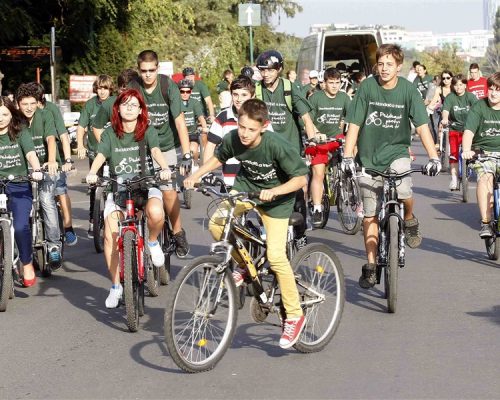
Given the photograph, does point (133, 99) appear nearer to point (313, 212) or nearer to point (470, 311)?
Result: point (470, 311)

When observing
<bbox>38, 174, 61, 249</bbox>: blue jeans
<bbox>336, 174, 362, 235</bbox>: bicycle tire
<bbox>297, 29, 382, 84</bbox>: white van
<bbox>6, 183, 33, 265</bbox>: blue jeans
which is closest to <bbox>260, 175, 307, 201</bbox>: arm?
<bbox>6, 183, 33, 265</bbox>: blue jeans

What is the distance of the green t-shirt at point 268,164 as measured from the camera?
711 cm

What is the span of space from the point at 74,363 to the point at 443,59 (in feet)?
219

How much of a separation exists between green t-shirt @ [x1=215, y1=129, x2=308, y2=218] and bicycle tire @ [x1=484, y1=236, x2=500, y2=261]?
14.3ft

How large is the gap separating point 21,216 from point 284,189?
3874 millimetres

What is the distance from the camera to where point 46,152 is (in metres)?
11.1

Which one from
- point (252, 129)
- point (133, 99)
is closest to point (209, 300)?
point (252, 129)

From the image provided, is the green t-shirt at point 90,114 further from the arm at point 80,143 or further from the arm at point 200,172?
the arm at point 200,172

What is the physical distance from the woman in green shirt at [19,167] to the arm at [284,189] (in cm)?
338

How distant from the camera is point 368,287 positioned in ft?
29.8

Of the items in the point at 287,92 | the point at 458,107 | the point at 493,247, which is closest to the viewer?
the point at 493,247

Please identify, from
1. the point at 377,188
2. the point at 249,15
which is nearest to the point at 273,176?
the point at 377,188

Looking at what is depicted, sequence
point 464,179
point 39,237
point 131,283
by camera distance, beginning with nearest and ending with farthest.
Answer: point 131,283 → point 39,237 → point 464,179

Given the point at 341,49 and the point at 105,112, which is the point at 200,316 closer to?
the point at 105,112
